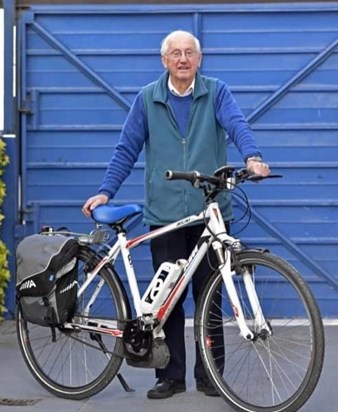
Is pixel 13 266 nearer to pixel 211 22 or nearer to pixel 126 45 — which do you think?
pixel 126 45

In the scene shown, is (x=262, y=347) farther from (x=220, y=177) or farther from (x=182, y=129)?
(x=182, y=129)

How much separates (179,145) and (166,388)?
4.29 feet

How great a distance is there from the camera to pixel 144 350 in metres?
5.46

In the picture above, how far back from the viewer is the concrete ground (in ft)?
18.0

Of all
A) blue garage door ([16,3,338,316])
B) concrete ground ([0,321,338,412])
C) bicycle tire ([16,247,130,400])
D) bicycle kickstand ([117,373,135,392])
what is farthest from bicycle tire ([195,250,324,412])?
blue garage door ([16,3,338,316])

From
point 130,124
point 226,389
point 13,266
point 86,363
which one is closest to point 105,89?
point 13,266

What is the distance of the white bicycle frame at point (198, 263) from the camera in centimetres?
507

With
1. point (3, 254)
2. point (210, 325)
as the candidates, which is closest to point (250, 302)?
point (210, 325)

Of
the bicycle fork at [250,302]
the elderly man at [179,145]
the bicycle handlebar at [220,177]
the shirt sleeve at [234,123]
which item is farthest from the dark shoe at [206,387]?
the shirt sleeve at [234,123]

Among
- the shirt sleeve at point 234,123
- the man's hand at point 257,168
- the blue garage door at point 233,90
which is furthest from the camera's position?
the blue garage door at point 233,90

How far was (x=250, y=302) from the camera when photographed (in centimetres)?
505

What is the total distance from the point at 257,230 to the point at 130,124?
2.28m

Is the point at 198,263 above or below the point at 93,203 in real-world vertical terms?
below

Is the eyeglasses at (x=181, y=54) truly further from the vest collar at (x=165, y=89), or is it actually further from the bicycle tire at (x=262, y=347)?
the bicycle tire at (x=262, y=347)
